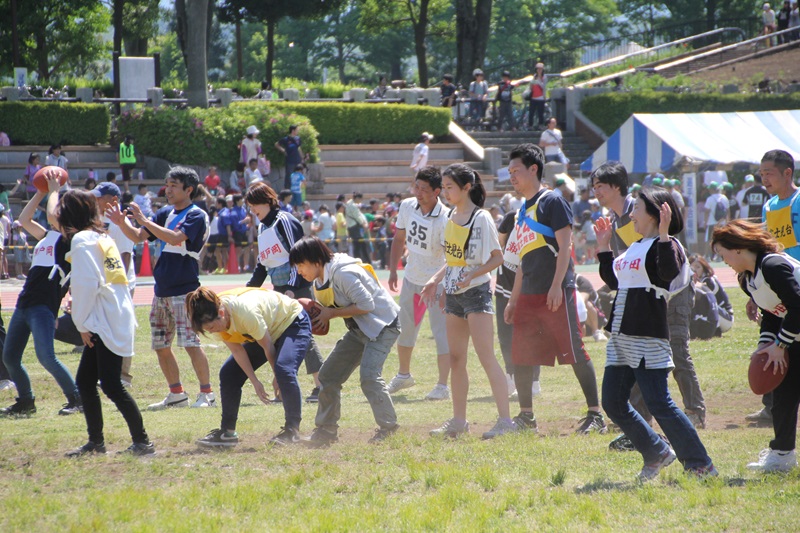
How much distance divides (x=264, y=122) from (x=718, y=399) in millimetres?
20423

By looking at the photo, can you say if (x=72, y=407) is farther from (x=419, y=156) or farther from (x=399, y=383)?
(x=419, y=156)

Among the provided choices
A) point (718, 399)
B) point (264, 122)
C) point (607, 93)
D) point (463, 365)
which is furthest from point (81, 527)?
point (607, 93)

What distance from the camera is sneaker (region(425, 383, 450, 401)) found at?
30.9 ft

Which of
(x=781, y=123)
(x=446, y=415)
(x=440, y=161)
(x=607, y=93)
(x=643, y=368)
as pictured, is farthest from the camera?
(x=607, y=93)

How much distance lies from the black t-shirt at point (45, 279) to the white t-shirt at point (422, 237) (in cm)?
294

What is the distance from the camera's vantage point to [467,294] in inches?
292

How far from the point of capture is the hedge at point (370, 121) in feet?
101

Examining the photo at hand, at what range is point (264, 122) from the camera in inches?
1086

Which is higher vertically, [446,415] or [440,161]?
[440,161]

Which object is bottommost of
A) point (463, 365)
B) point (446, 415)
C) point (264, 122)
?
point (446, 415)

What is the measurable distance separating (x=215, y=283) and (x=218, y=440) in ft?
42.9

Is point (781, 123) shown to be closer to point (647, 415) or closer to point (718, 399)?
point (718, 399)

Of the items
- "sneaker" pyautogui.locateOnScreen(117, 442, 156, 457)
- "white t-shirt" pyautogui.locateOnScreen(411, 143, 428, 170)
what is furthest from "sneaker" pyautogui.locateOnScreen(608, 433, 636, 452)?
"white t-shirt" pyautogui.locateOnScreen(411, 143, 428, 170)

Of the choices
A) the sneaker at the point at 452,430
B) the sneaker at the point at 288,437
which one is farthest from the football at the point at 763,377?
the sneaker at the point at 288,437
